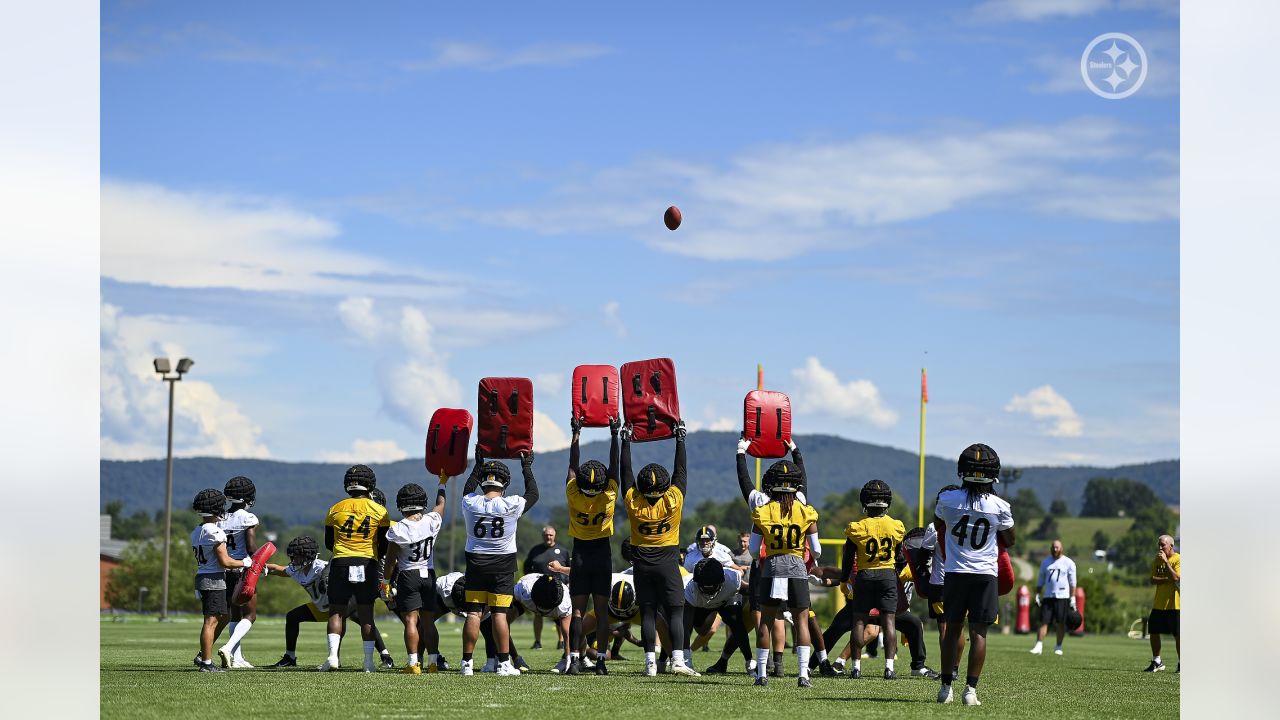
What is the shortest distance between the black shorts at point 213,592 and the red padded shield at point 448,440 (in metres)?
2.52

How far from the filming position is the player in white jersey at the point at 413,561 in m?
14.1

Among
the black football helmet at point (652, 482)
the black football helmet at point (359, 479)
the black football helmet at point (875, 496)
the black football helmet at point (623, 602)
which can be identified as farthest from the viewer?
the black football helmet at point (623, 602)

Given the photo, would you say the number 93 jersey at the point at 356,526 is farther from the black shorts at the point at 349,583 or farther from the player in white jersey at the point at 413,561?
the player in white jersey at the point at 413,561

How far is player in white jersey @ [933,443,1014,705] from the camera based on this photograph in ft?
38.3

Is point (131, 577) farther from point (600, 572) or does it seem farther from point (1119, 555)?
point (1119, 555)

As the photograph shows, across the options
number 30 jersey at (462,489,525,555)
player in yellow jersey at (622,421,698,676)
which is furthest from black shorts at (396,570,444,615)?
player in yellow jersey at (622,421,698,676)

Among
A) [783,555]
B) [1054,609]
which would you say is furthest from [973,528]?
[1054,609]

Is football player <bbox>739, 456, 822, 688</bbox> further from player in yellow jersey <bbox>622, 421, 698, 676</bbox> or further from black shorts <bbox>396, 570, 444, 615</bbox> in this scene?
black shorts <bbox>396, 570, 444, 615</bbox>

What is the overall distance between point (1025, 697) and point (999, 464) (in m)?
2.55

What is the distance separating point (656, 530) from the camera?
1404 centimetres

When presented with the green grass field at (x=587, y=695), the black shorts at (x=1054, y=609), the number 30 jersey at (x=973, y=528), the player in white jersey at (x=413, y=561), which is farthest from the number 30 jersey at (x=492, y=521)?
the black shorts at (x=1054, y=609)

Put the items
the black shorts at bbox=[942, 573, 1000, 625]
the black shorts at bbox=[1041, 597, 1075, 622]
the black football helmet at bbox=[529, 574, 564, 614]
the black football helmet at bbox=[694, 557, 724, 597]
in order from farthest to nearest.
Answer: the black shorts at bbox=[1041, 597, 1075, 622] → the black football helmet at bbox=[529, 574, 564, 614] → the black football helmet at bbox=[694, 557, 724, 597] → the black shorts at bbox=[942, 573, 1000, 625]

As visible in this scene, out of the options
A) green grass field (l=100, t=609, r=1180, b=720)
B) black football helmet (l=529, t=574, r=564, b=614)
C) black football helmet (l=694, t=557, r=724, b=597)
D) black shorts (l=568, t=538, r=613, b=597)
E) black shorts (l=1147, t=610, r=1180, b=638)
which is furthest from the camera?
black shorts (l=1147, t=610, r=1180, b=638)

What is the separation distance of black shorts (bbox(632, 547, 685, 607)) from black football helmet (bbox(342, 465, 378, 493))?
268 cm
